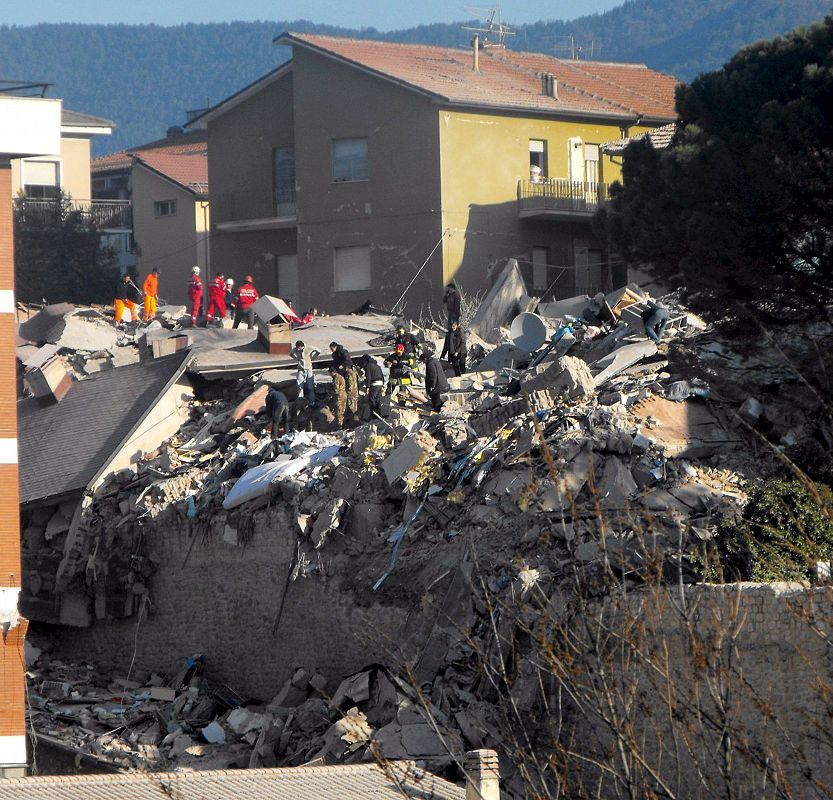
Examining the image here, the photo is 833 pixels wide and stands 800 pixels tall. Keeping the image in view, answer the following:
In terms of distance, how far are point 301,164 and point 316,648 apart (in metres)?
19.7

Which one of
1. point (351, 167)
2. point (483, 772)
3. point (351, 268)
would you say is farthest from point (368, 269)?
point (483, 772)

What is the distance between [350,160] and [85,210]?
12.4 metres

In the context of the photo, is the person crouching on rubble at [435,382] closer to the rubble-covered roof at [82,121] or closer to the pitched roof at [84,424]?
the pitched roof at [84,424]

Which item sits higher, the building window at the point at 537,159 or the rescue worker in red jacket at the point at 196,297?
the building window at the point at 537,159

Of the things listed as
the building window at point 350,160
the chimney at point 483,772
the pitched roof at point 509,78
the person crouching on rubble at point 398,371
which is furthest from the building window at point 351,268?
the chimney at point 483,772

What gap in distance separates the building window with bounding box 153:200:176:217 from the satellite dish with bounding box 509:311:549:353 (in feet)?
72.1

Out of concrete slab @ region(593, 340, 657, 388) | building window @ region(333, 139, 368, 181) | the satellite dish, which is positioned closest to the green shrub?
concrete slab @ region(593, 340, 657, 388)

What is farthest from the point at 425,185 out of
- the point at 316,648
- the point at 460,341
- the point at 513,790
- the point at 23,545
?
the point at 513,790

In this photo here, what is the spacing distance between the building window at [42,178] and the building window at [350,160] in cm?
1243

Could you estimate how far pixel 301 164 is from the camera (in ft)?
119

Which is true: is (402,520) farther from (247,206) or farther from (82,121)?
(82,121)

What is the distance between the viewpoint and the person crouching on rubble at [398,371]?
22891 millimetres

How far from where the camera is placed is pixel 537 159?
1419 inches

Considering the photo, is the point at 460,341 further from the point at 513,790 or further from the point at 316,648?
the point at 513,790
